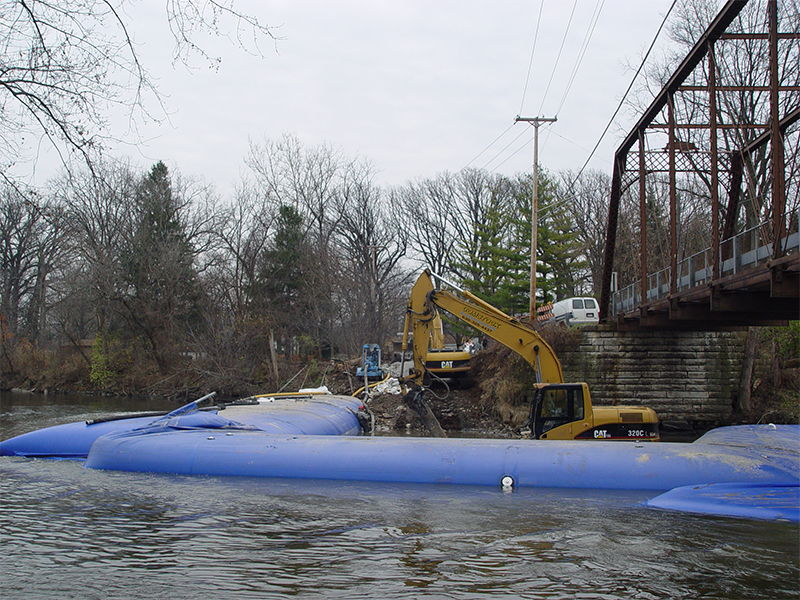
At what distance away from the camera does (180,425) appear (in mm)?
13664

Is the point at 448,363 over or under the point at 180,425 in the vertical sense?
over

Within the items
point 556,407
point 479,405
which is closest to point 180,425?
point 556,407

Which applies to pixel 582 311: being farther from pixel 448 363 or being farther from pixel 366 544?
pixel 366 544

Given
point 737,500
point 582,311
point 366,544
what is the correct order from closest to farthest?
1. point 366,544
2. point 737,500
3. point 582,311

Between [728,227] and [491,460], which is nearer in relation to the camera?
[491,460]

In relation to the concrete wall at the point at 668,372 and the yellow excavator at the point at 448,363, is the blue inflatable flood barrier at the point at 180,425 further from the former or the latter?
the concrete wall at the point at 668,372

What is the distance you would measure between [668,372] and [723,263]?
28.9 ft

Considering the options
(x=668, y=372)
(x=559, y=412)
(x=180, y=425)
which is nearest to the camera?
(x=180, y=425)

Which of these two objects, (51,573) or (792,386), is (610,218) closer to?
(792,386)

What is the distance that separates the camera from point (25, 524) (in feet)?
28.2

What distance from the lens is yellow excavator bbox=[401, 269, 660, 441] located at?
1412cm

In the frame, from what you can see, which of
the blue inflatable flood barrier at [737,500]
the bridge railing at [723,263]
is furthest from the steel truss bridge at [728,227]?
the blue inflatable flood barrier at [737,500]

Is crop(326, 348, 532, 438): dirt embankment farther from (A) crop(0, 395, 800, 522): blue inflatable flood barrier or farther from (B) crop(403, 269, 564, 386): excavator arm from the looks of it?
(A) crop(0, 395, 800, 522): blue inflatable flood barrier

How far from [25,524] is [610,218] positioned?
71.9 feet
